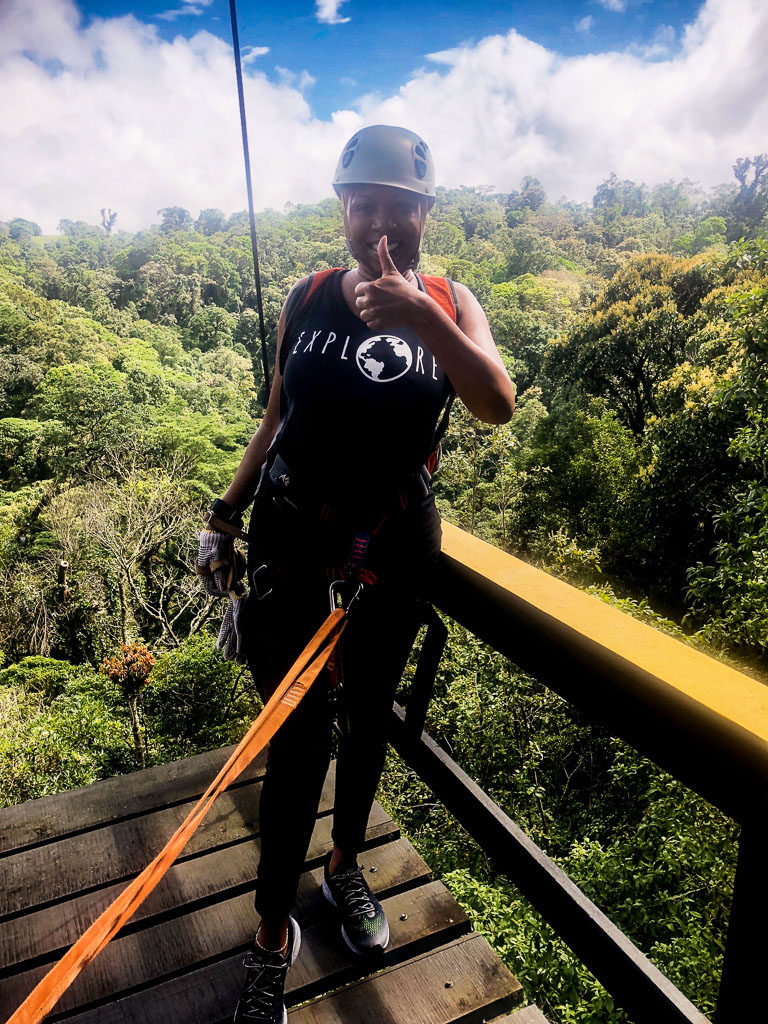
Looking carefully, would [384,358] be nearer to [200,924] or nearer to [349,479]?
[349,479]

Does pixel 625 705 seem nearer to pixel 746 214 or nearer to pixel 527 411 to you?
pixel 527 411

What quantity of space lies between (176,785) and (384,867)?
0.64 metres

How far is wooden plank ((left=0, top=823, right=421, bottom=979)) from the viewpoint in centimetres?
132

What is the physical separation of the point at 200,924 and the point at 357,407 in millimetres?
1153

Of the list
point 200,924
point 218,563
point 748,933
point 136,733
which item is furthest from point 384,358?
point 136,733

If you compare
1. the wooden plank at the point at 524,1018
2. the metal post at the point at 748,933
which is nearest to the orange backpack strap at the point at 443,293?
the metal post at the point at 748,933

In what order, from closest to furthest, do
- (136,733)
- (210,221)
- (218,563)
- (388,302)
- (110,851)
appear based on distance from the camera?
(388,302) < (218,563) < (110,851) < (136,733) < (210,221)

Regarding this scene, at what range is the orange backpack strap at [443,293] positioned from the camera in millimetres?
1169

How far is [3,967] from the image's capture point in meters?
1.26

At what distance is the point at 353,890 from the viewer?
1.38 meters

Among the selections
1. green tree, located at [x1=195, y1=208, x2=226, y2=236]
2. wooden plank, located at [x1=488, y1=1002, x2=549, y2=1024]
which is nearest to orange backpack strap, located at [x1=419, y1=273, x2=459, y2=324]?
wooden plank, located at [x1=488, y1=1002, x2=549, y2=1024]

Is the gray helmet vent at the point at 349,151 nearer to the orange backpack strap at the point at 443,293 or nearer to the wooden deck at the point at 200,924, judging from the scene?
the orange backpack strap at the point at 443,293

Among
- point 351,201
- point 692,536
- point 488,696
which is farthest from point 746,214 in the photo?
point 351,201

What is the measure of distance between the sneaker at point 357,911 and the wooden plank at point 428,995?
0.19ft
